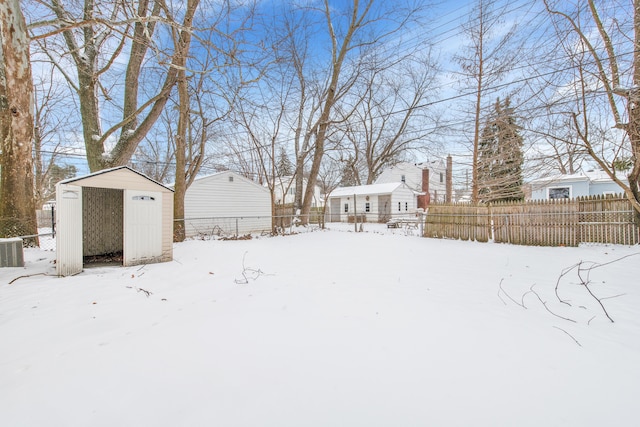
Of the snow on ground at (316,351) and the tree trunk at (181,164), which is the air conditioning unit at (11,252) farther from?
the tree trunk at (181,164)

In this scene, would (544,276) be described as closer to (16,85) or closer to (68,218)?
(68,218)

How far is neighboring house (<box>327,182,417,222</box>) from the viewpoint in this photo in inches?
857

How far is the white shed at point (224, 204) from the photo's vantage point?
1352cm

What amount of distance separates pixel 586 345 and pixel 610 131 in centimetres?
607

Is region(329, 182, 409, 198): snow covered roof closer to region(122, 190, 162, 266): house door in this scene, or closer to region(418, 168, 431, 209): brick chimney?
region(418, 168, 431, 209): brick chimney

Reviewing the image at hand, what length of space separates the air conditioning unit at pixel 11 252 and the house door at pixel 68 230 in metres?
0.99

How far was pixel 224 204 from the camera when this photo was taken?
577 inches

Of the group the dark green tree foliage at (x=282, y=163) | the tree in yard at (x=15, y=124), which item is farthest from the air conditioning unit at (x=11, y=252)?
the dark green tree foliage at (x=282, y=163)

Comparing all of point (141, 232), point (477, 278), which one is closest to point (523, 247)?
point (477, 278)

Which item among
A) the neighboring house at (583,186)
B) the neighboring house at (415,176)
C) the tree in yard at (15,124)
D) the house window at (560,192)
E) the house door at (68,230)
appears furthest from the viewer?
the neighboring house at (415,176)

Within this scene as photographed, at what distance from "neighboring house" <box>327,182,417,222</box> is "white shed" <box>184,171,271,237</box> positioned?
Result: 20.9 ft

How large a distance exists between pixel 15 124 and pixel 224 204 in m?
9.34

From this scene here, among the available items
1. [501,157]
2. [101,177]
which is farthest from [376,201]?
[101,177]

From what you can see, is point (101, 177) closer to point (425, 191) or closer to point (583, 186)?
point (583, 186)
